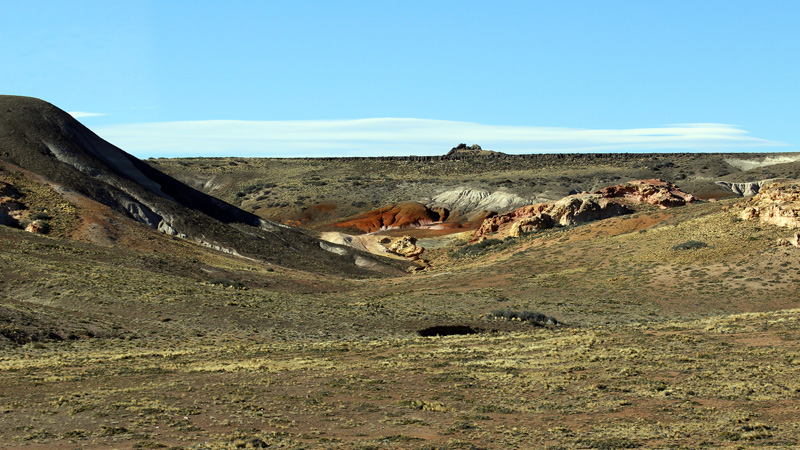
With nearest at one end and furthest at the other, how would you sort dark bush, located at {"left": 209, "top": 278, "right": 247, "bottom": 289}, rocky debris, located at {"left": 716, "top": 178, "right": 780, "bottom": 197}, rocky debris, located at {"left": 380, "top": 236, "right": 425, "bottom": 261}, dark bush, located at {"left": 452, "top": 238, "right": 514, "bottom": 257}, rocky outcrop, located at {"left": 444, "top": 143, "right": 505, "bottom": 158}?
1. dark bush, located at {"left": 209, "top": 278, "right": 247, "bottom": 289}
2. dark bush, located at {"left": 452, "top": 238, "right": 514, "bottom": 257}
3. rocky debris, located at {"left": 380, "top": 236, "right": 425, "bottom": 261}
4. rocky debris, located at {"left": 716, "top": 178, "right": 780, "bottom": 197}
5. rocky outcrop, located at {"left": 444, "top": 143, "right": 505, "bottom": 158}

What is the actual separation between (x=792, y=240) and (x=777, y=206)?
11.6 feet

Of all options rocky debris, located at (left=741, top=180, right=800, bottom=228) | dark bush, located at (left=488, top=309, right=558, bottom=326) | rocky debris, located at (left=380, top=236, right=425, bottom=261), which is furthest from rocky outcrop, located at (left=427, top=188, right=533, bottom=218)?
dark bush, located at (left=488, top=309, right=558, bottom=326)

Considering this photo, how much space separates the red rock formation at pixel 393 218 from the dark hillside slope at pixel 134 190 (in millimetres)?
24334

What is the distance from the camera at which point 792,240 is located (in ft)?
138

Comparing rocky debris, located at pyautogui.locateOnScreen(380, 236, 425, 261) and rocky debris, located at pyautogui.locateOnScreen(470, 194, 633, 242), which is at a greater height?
rocky debris, located at pyautogui.locateOnScreen(470, 194, 633, 242)

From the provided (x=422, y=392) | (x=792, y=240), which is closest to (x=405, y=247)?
(x=792, y=240)

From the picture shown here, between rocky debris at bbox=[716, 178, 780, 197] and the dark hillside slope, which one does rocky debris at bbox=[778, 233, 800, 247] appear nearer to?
the dark hillside slope

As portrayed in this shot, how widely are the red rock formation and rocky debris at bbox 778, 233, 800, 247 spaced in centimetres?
5604

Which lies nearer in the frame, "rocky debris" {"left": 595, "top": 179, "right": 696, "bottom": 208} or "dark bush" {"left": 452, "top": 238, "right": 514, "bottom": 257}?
"dark bush" {"left": 452, "top": 238, "right": 514, "bottom": 257}

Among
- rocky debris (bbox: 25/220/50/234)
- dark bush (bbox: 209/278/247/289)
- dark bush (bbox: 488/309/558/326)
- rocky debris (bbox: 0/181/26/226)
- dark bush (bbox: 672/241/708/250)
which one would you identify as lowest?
dark bush (bbox: 488/309/558/326)

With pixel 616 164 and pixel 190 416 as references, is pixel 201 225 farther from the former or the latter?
pixel 616 164

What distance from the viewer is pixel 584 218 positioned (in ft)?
215

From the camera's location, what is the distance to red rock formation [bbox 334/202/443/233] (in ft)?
314

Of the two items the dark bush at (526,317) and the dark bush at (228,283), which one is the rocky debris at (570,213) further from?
the dark bush at (526,317)
